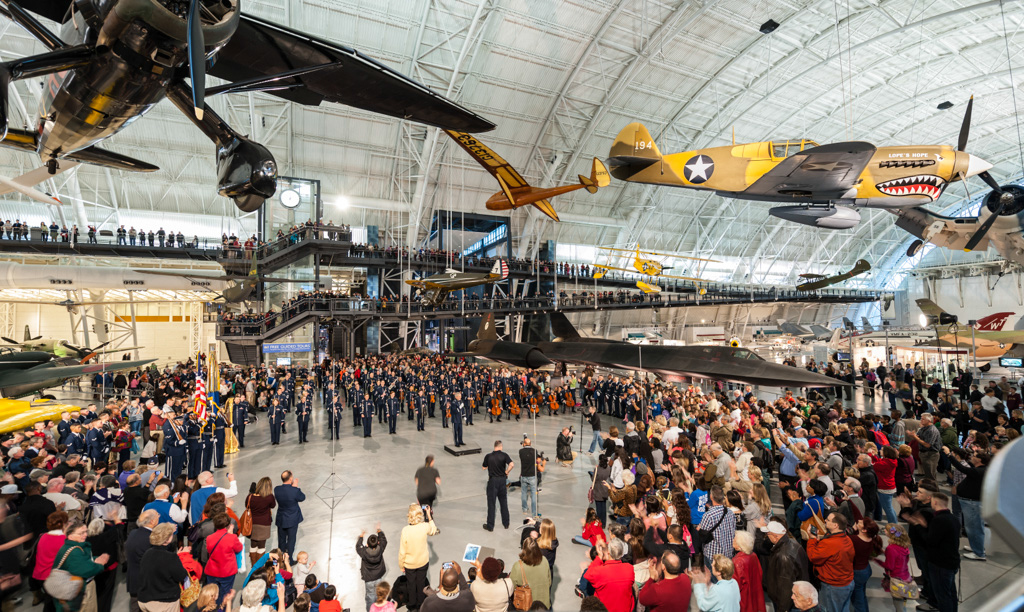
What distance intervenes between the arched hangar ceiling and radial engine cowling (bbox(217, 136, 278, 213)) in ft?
66.0

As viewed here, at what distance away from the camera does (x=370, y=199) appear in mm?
30578

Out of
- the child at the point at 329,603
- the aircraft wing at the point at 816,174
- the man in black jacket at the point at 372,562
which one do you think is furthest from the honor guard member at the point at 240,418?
the aircraft wing at the point at 816,174

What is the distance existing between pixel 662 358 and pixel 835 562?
28.5ft

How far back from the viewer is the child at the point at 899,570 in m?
4.68

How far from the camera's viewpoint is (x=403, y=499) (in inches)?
325

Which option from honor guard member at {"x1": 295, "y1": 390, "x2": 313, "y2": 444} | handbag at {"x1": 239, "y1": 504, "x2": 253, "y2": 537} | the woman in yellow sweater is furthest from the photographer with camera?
honor guard member at {"x1": 295, "y1": 390, "x2": 313, "y2": 444}

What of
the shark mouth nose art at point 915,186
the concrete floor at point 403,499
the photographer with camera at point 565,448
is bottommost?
the concrete floor at point 403,499

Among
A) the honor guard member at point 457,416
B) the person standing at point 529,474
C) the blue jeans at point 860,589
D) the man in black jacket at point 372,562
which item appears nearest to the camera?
the blue jeans at point 860,589

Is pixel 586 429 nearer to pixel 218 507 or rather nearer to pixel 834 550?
pixel 834 550

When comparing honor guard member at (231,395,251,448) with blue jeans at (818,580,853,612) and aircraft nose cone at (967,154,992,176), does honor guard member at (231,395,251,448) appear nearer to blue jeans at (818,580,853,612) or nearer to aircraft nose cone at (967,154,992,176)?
blue jeans at (818,580,853,612)

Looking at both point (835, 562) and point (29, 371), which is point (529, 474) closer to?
point (835, 562)

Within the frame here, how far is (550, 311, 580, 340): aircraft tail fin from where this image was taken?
59.6ft

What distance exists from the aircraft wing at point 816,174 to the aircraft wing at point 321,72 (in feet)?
22.7

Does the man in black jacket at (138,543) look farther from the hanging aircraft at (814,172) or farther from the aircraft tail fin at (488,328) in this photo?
the aircraft tail fin at (488,328)
